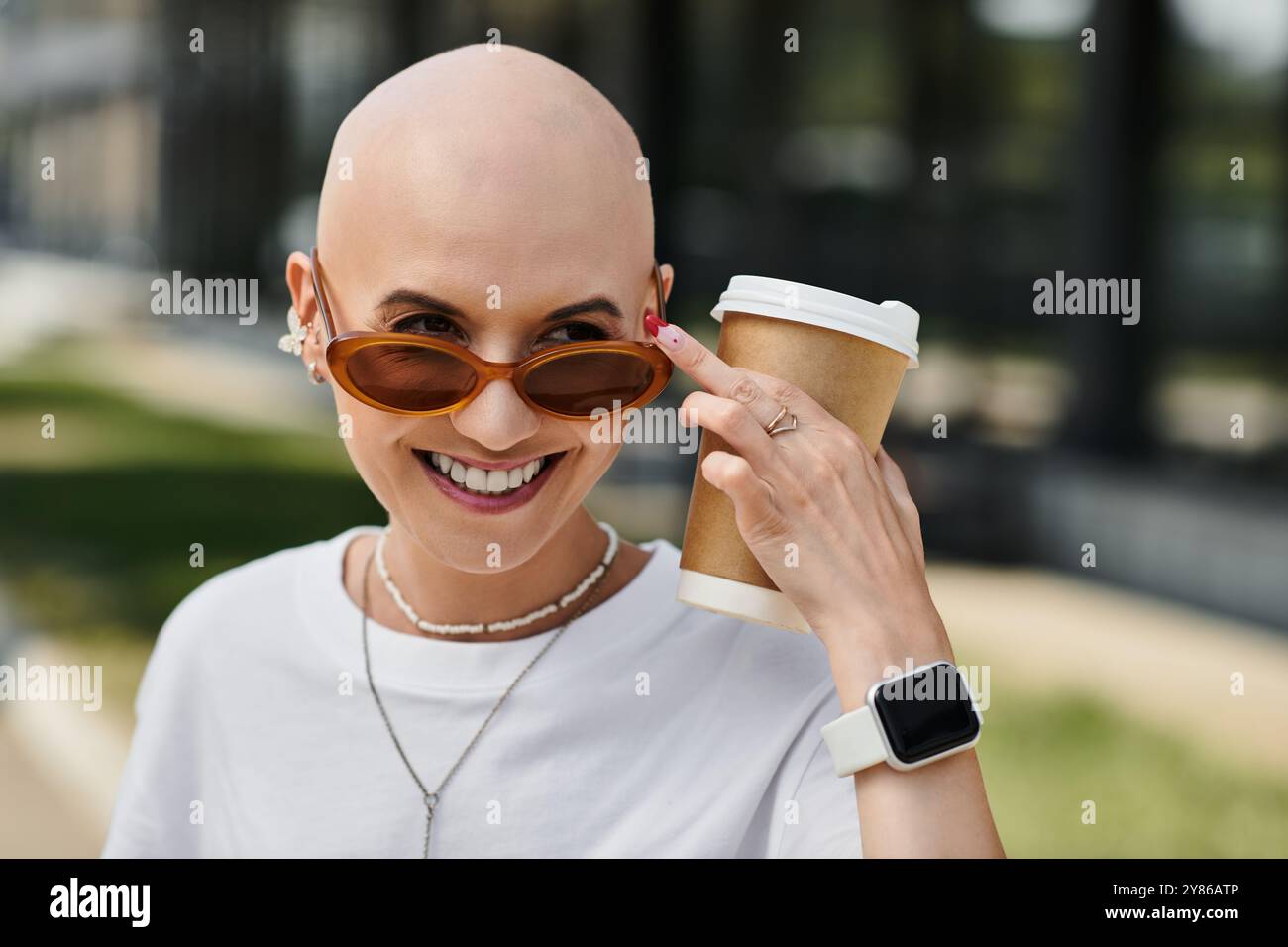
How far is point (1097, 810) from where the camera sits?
527cm

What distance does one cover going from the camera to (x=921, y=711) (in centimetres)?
161

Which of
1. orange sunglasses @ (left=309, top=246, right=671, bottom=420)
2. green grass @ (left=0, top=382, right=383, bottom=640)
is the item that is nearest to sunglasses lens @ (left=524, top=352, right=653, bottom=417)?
orange sunglasses @ (left=309, top=246, right=671, bottom=420)

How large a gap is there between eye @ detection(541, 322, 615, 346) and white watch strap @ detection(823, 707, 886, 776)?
54cm

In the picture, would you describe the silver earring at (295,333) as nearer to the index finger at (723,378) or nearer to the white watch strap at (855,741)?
the index finger at (723,378)

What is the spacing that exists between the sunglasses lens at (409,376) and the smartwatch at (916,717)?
593 millimetres

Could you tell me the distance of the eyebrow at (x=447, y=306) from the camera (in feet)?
5.66

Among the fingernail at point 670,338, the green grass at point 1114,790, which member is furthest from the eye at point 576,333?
the green grass at point 1114,790

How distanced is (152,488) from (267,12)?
29.4ft

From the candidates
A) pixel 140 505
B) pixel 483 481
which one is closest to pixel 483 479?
pixel 483 481

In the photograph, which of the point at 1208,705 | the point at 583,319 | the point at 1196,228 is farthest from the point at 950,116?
the point at 583,319

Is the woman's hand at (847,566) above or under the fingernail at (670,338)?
under

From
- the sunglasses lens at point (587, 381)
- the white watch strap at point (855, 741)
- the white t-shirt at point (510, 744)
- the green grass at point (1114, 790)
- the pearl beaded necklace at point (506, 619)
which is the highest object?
the sunglasses lens at point (587, 381)

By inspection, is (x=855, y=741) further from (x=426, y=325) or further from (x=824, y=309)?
(x=426, y=325)

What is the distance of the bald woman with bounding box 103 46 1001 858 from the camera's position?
1648 mm
